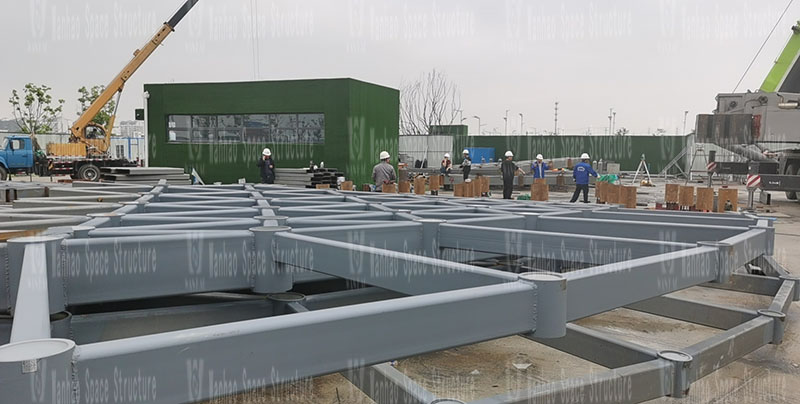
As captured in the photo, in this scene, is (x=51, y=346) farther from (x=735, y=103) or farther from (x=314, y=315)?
(x=735, y=103)

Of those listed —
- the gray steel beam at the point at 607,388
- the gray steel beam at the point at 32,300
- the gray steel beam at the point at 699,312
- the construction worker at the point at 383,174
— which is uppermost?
the construction worker at the point at 383,174

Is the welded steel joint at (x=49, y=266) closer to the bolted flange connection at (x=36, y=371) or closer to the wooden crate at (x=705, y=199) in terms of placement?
the bolted flange connection at (x=36, y=371)

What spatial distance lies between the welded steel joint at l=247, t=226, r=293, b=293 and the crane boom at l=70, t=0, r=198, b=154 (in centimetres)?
2138

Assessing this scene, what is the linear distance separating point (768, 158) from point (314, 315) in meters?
20.6

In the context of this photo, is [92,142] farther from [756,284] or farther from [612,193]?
[756,284]

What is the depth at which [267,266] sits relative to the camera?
284 centimetres

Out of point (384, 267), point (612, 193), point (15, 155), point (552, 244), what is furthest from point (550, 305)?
point (15, 155)

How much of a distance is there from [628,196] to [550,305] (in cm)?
980

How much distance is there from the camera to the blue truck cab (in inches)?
923

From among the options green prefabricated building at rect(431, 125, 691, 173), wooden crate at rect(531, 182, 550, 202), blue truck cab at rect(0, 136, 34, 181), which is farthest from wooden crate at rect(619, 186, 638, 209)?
green prefabricated building at rect(431, 125, 691, 173)

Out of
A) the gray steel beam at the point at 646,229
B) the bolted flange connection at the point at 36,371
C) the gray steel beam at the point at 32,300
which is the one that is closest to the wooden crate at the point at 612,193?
the gray steel beam at the point at 646,229

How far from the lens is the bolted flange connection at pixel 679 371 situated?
8.58 feet

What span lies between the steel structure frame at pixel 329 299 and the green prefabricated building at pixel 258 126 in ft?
Answer: 49.4

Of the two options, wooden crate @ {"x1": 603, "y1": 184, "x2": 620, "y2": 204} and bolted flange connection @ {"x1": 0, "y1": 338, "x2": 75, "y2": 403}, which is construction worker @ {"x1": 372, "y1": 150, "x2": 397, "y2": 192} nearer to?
wooden crate @ {"x1": 603, "y1": 184, "x2": 620, "y2": 204}
